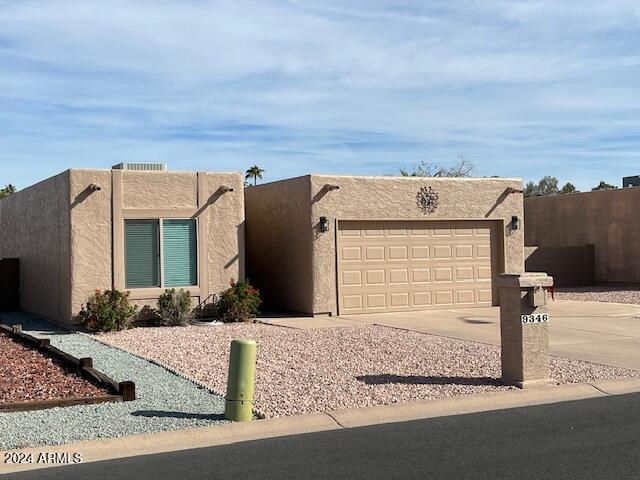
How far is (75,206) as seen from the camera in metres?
15.8

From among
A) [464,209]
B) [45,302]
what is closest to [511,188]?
[464,209]

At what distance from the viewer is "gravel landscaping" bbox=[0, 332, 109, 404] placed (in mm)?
9008

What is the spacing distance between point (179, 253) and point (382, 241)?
4.84m

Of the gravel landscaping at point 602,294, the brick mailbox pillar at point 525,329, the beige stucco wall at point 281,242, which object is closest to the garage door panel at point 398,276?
the beige stucco wall at point 281,242

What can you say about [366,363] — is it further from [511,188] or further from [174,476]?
[511,188]

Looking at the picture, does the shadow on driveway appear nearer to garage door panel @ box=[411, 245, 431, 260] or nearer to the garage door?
the garage door

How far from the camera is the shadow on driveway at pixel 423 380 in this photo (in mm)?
9766

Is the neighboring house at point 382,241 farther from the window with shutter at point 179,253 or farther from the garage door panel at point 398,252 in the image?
the window with shutter at point 179,253

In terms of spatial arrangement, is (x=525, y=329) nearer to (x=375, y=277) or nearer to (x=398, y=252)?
(x=375, y=277)

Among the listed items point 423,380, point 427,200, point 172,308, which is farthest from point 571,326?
point 172,308

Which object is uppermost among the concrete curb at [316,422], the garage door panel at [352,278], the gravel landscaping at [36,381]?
the garage door panel at [352,278]

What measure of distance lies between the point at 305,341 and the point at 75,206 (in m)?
5.80

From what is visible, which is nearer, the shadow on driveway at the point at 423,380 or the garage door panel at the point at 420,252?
the shadow on driveway at the point at 423,380

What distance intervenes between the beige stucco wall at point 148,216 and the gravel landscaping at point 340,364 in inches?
58.7
